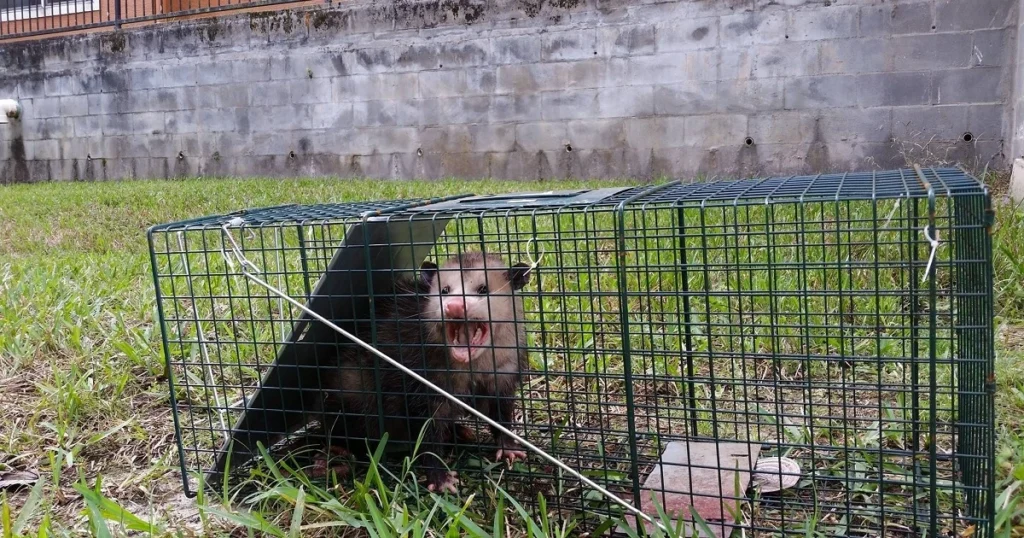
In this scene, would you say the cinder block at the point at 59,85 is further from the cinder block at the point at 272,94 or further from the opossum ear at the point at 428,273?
the opossum ear at the point at 428,273

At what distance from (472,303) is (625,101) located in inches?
264

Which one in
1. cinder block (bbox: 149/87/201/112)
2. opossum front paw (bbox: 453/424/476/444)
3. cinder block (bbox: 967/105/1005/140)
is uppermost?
cinder block (bbox: 149/87/201/112)

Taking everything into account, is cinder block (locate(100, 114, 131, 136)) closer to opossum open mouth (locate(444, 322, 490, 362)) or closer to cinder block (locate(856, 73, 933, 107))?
cinder block (locate(856, 73, 933, 107))

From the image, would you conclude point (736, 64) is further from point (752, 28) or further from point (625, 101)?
point (625, 101)

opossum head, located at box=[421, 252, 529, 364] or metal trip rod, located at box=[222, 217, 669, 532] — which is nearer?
metal trip rod, located at box=[222, 217, 669, 532]

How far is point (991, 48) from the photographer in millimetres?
7297

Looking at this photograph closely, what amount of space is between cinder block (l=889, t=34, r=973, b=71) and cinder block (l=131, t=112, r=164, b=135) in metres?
9.50

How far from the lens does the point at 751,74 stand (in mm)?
8289

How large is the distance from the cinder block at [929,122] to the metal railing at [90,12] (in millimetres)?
7580

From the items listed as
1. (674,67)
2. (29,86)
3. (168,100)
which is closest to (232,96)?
(168,100)

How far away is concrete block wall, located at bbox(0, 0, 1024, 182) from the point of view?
7629 millimetres

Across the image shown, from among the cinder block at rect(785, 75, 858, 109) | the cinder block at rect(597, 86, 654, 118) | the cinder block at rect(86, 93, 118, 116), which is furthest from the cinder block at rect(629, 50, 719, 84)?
the cinder block at rect(86, 93, 118, 116)

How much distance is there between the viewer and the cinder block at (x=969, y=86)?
7348 mm

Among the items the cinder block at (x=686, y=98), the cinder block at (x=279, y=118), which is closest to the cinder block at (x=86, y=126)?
the cinder block at (x=279, y=118)
